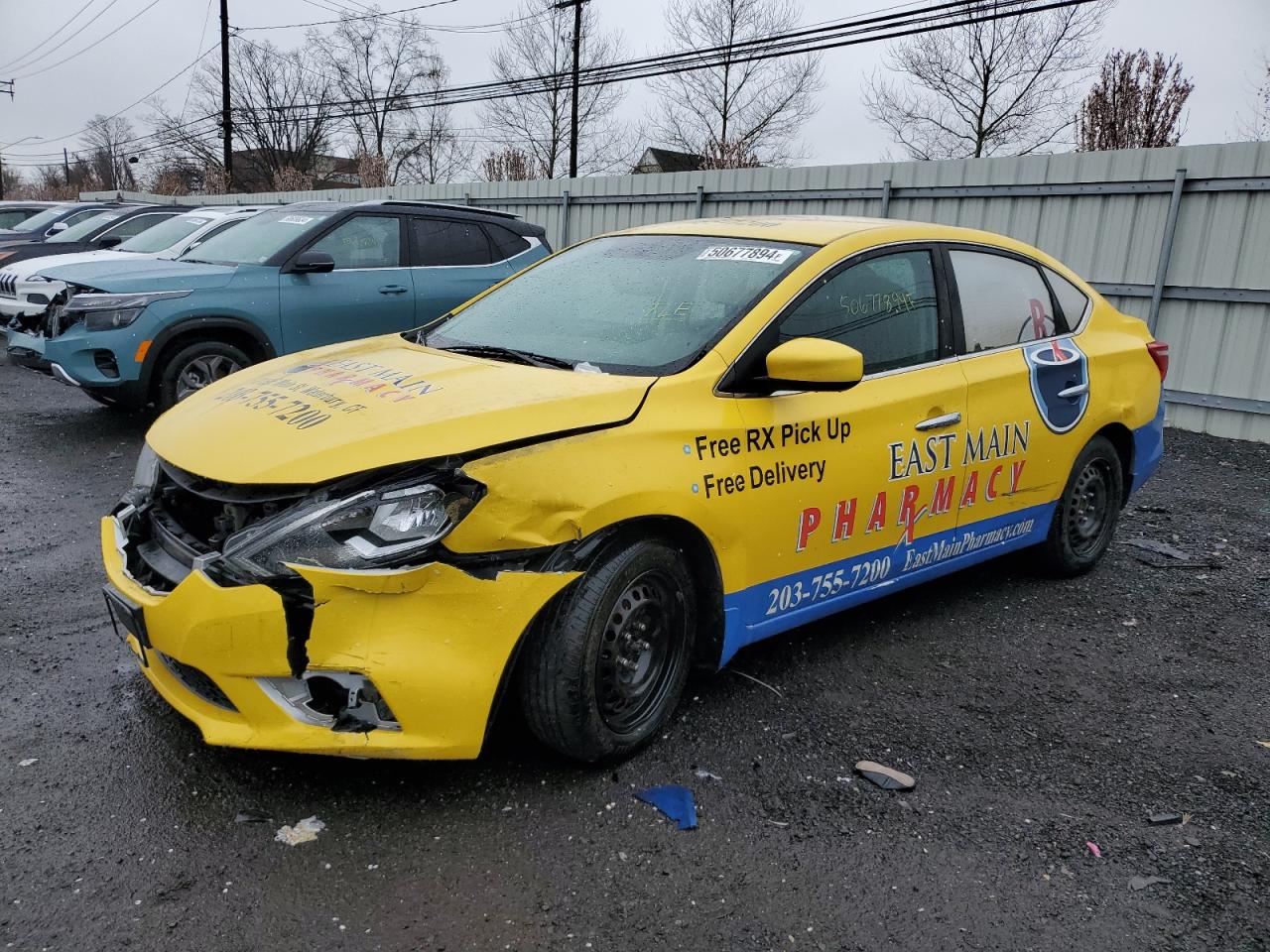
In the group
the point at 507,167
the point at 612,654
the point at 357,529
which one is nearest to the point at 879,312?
the point at 612,654

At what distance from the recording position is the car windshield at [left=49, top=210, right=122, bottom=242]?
46.2ft

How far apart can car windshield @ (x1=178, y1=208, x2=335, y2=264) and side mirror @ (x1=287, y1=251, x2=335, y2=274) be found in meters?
0.27

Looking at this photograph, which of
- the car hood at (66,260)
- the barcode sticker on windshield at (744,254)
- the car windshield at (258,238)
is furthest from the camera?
the car hood at (66,260)

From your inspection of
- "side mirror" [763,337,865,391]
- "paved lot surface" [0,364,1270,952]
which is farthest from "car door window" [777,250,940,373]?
"paved lot surface" [0,364,1270,952]

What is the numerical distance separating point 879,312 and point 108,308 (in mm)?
5625

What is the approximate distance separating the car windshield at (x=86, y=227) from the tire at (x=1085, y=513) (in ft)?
45.5

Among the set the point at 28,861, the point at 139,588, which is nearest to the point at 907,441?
the point at 139,588

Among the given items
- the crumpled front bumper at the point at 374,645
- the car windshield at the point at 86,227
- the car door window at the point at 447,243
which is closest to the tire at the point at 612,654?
the crumpled front bumper at the point at 374,645

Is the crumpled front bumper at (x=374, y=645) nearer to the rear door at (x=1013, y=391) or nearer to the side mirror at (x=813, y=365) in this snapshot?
the side mirror at (x=813, y=365)

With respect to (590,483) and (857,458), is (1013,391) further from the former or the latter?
(590,483)

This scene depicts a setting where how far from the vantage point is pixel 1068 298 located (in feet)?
16.1

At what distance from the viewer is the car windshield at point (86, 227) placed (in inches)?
554

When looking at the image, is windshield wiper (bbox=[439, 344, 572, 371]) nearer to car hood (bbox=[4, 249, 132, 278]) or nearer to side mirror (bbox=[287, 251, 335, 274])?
side mirror (bbox=[287, 251, 335, 274])

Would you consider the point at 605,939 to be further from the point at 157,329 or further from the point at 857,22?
the point at 857,22
